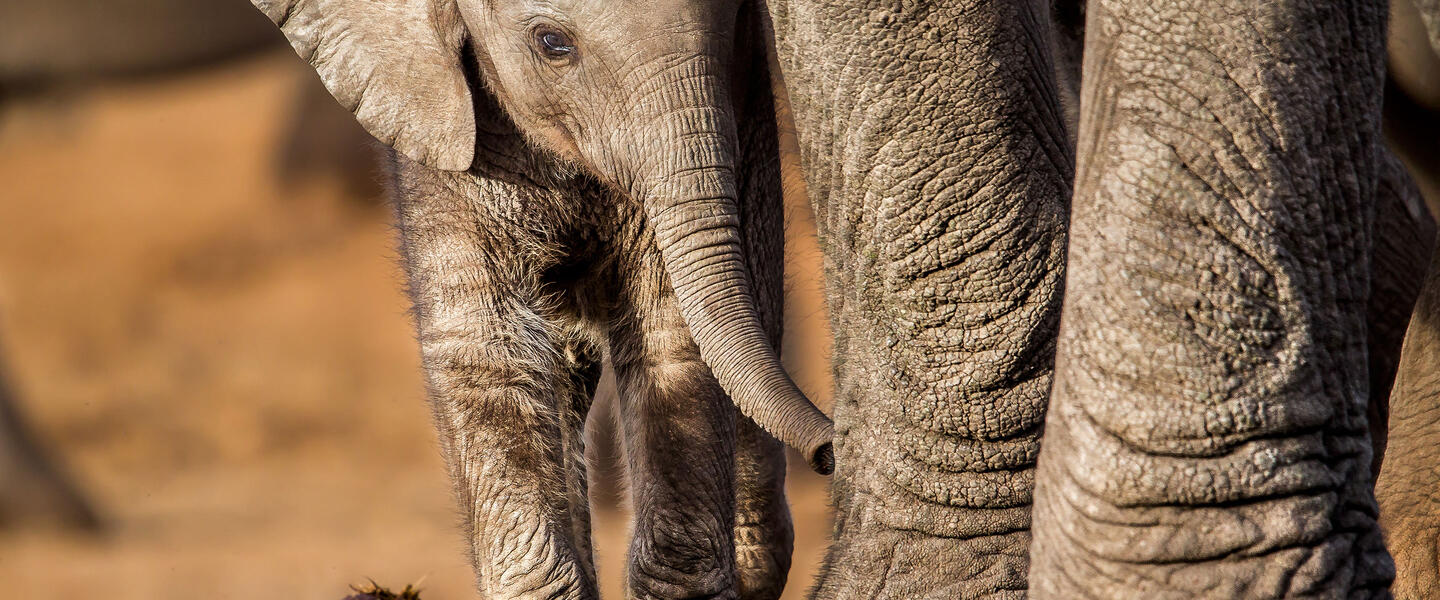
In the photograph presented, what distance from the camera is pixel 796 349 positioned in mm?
6000

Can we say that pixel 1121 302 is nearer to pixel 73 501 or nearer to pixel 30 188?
pixel 73 501

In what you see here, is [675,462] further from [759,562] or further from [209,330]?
[209,330]

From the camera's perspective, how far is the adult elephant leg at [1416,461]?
104 inches

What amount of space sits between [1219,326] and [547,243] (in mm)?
1608

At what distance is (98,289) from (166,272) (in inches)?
12.0

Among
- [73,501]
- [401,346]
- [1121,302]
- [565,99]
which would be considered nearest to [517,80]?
[565,99]

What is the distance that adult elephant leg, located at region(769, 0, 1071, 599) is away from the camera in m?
1.98

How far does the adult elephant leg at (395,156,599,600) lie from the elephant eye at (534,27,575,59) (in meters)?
0.28

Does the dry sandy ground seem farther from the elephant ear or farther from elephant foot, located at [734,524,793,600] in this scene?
the elephant ear

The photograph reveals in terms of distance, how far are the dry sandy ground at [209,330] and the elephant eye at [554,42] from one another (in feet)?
11.0

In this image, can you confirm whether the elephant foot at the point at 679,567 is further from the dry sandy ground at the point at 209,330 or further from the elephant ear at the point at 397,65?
the dry sandy ground at the point at 209,330

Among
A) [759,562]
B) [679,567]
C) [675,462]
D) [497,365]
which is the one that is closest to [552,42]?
[497,365]

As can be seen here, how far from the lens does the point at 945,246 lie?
6.52 feet

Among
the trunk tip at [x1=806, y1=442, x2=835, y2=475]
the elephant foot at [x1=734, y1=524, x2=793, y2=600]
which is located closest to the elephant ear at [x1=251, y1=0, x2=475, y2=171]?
the trunk tip at [x1=806, y1=442, x2=835, y2=475]
